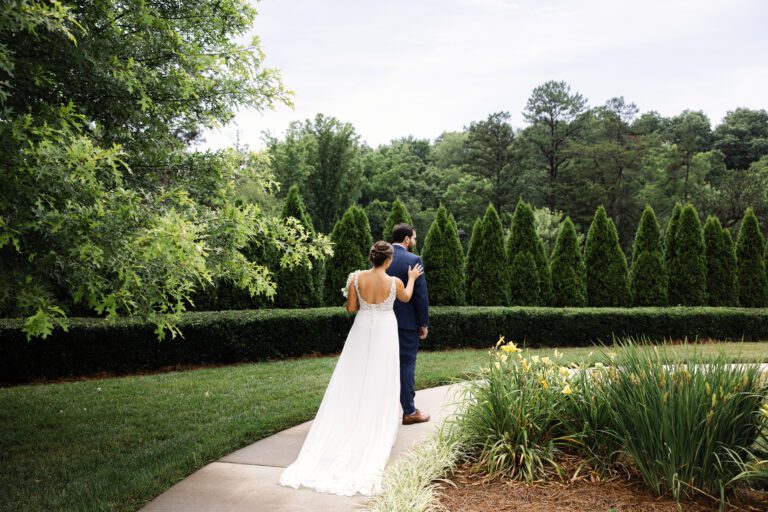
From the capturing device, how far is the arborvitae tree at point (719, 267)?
16812mm

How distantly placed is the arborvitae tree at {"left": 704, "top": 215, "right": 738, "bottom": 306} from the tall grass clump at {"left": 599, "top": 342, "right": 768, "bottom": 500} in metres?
14.8

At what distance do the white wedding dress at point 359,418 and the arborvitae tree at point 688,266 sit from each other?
1424 centimetres

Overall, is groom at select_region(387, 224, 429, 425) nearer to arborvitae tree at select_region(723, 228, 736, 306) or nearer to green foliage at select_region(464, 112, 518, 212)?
arborvitae tree at select_region(723, 228, 736, 306)

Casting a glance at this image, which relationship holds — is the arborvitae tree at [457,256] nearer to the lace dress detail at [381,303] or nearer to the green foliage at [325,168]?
the lace dress detail at [381,303]

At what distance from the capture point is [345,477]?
4297 mm

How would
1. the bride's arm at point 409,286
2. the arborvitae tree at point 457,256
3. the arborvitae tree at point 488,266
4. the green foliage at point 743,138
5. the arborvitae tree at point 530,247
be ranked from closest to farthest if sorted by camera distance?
the bride's arm at point 409,286
the arborvitae tree at point 457,256
the arborvitae tree at point 488,266
the arborvitae tree at point 530,247
the green foliage at point 743,138

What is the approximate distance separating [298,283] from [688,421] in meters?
10.4

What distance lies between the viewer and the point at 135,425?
6.14 metres

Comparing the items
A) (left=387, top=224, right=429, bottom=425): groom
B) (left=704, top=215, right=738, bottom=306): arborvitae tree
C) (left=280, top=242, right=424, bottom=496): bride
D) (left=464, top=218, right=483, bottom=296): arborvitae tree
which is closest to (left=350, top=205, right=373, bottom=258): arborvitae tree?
(left=464, top=218, right=483, bottom=296): arborvitae tree

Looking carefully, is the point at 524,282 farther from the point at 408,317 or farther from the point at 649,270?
the point at 408,317

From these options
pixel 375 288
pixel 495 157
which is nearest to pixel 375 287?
pixel 375 288

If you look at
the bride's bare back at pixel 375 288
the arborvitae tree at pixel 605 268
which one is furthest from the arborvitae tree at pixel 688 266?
the bride's bare back at pixel 375 288

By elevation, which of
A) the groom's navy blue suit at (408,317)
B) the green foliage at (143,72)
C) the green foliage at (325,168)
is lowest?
the groom's navy blue suit at (408,317)

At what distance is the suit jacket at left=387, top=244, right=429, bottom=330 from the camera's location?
5770 mm
